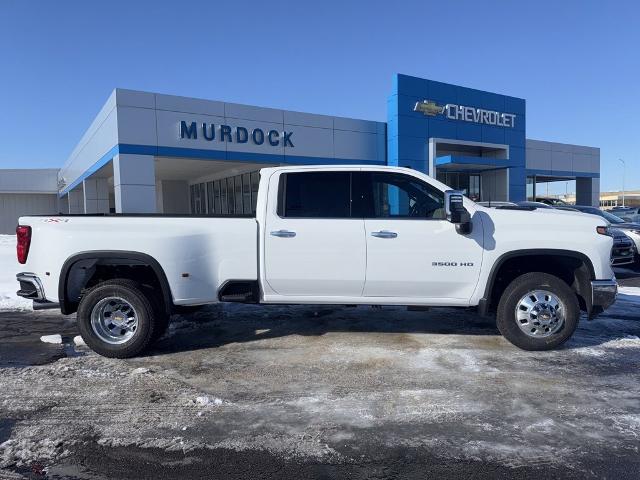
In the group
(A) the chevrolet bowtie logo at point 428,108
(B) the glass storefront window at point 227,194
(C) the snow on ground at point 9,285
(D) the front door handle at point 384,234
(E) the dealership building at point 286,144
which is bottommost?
(C) the snow on ground at point 9,285

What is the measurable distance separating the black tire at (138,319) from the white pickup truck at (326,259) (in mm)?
13

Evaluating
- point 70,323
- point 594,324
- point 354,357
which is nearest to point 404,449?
point 354,357

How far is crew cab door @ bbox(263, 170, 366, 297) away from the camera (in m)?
5.51

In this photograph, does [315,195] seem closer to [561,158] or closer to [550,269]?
[550,269]

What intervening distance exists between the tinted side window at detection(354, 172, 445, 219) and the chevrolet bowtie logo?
17.7 metres

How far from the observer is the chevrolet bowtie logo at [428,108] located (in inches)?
885

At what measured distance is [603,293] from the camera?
5.40 m

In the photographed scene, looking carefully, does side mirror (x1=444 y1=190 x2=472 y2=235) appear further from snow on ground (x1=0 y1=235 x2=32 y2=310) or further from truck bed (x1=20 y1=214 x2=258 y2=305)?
snow on ground (x1=0 y1=235 x2=32 y2=310)

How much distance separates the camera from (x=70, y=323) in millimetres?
7238

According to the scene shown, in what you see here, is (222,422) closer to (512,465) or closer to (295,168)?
(512,465)

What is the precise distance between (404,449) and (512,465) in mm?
686

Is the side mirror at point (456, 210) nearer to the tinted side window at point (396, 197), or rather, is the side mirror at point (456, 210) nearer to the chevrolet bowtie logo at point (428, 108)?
the tinted side window at point (396, 197)

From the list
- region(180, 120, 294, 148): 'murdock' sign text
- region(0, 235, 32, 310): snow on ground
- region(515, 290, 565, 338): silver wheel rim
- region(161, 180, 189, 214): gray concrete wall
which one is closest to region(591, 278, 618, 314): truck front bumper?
region(515, 290, 565, 338): silver wheel rim

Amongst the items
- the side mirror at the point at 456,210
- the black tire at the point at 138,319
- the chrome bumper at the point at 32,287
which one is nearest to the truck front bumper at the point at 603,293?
the side mirror at the point at 456,210
